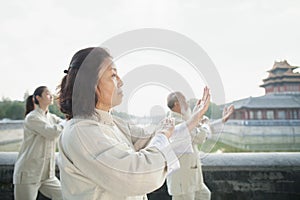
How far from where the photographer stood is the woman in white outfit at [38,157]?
1.55 meters

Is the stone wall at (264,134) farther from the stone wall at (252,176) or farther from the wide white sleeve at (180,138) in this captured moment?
the wide white sleeve at (180,138)

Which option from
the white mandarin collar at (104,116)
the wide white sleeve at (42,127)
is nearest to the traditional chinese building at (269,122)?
the wide white sleeve at (42,127)

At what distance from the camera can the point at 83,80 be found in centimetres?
57

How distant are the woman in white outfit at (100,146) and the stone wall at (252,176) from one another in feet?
3.70

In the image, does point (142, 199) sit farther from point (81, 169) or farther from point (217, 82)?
point (217, 82)

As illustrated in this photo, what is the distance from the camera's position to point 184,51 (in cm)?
66

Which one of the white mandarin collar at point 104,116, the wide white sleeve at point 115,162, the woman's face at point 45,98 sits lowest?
the wide white sleeve at point 115,162

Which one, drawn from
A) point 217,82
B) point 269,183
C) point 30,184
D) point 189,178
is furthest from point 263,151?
point 30,184

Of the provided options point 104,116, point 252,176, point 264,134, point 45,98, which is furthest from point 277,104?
point 104,116

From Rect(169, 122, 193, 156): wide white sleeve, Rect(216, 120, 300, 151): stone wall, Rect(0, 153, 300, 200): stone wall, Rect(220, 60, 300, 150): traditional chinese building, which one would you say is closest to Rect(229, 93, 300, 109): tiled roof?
Rect(220, 60, 300, 150): traditional chinese building

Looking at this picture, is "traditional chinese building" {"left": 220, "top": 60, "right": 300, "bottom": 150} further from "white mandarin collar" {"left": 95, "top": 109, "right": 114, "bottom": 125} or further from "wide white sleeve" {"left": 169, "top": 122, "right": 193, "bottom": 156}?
"white mandarin collar" {"left": 95, "top": 109, "right": 114, "bottom": 125}

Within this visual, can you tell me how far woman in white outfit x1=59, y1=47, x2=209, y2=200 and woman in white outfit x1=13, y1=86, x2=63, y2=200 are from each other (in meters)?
1.05

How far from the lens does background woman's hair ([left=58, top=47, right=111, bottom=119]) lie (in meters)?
0.58

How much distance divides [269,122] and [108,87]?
237cm
